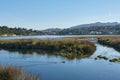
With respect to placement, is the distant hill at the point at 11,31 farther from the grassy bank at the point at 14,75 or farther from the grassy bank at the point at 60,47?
the grassy bank at the point at 14,75

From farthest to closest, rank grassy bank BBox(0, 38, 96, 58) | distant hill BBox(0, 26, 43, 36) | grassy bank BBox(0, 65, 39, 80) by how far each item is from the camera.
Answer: distant hill BBox(0, 26, 43, 36), grassy bank BBox(0, 38, 96, 58), grassy bank BBox(0, 65, 39, 80)

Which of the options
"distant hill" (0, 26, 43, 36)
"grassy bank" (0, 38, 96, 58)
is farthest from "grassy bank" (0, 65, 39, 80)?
"distant hill" (0, 26, 43, 36)

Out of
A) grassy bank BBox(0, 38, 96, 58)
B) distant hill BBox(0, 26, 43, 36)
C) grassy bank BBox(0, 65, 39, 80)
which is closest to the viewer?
grassy bank BBox(0, 65, 39, 80)

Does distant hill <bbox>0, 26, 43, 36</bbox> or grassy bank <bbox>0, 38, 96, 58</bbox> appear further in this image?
distant hill <bbox>0, 26, 43, 36</bbox>

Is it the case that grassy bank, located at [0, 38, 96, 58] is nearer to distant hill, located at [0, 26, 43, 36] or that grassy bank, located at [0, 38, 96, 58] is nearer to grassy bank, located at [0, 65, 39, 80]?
grassy bank, located at [0, 65, 39, 80]

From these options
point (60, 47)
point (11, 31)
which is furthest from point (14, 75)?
point (11, 31)

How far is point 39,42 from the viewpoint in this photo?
146 ft

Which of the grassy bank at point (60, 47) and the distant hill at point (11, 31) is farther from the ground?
the grassy bank at point (60, 47)

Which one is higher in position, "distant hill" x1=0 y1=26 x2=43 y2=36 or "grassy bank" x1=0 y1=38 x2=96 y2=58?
"grassy bank" x1=0 y1=38 x2=96 y2=58

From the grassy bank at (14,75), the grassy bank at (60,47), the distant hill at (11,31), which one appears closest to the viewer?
the grassy bank at (14,75)

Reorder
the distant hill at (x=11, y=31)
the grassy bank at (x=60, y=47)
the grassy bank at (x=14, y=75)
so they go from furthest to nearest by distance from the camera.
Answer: the distant hill at (x=11, y=31) < the grassy bank at (x=60, y=47) < the grassy bank at (x=14, y=75)

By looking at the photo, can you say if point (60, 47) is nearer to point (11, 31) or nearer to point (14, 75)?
point (14, 75)

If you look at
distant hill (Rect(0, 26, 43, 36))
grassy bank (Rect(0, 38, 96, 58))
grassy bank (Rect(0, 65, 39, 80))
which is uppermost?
grassy bank (Rect(0, 65, 39, 80))

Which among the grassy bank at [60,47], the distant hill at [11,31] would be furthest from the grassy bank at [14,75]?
the distant hill at [11,31]
